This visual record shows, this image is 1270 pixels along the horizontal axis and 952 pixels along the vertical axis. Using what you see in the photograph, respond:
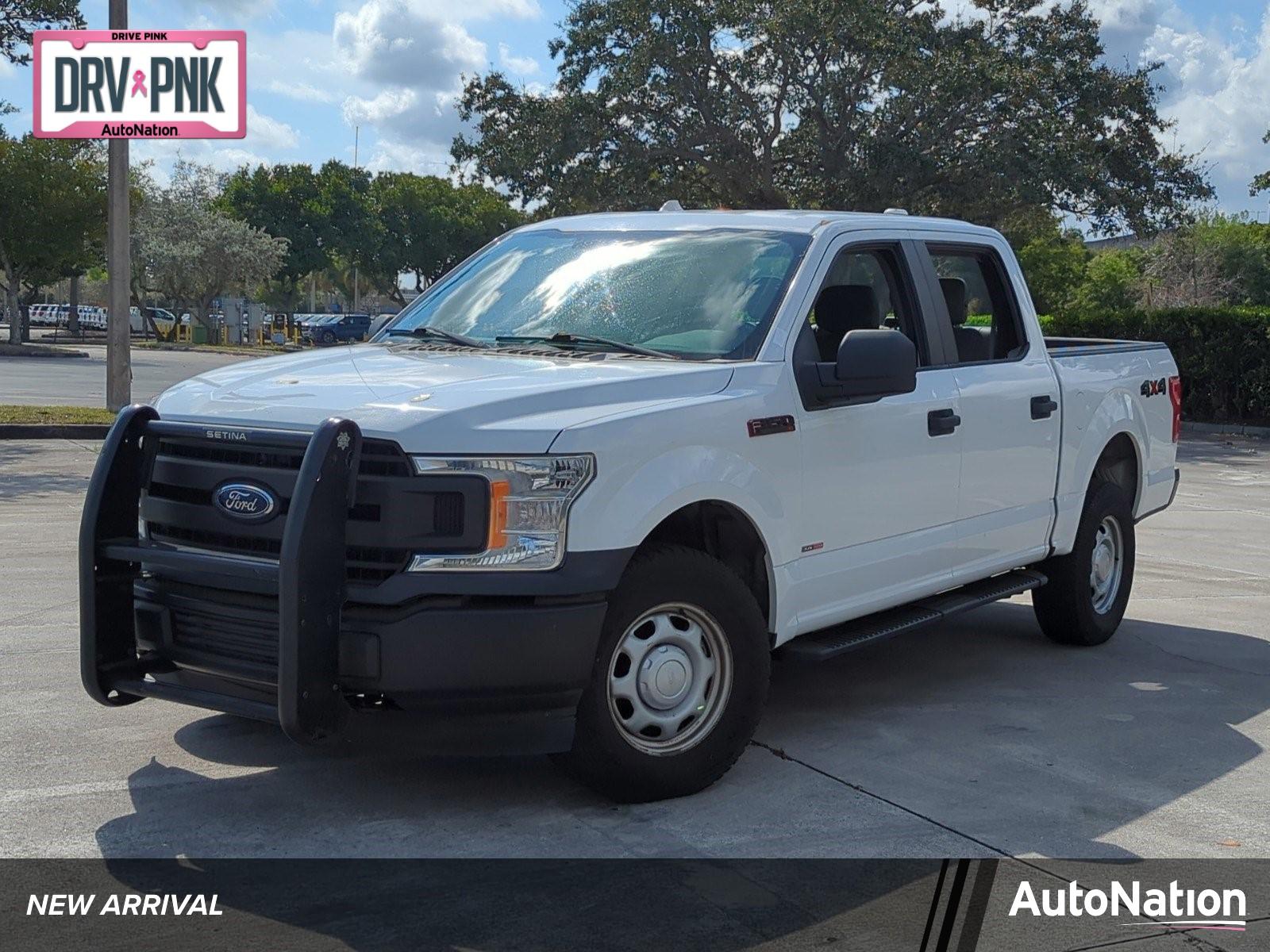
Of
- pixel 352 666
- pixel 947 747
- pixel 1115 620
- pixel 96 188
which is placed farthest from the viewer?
pixel 96 188

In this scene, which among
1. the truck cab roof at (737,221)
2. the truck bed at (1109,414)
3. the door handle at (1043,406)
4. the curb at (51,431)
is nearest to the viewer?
the truck cab roof at (737,221)

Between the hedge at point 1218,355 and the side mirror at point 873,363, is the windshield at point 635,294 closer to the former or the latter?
the side mirror at point 873,363

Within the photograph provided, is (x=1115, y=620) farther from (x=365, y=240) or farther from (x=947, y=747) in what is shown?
(x=365, y=240)

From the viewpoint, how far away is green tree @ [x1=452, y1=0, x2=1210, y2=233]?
28.6 meters

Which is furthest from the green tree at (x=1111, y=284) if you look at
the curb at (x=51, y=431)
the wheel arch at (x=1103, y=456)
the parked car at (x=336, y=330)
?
the wheel arch at (x=1103, y=456)

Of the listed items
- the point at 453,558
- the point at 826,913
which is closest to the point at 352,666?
the point at 453,558

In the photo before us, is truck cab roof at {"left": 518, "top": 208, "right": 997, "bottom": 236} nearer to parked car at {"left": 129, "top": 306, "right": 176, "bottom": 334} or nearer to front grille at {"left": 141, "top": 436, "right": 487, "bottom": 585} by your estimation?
front grille at {"left": 141, "top": 436, "right": 487, "bottom": 585}

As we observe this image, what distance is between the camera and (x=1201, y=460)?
19.7 metres

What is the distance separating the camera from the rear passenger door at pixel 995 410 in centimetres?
646

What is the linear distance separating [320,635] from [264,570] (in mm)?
265

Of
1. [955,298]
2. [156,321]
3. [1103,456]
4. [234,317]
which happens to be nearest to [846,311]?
[955,298]

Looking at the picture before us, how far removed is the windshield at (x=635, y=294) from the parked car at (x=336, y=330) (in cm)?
5434

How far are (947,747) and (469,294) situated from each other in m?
2.66

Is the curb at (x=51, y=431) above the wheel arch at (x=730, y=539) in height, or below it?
below
